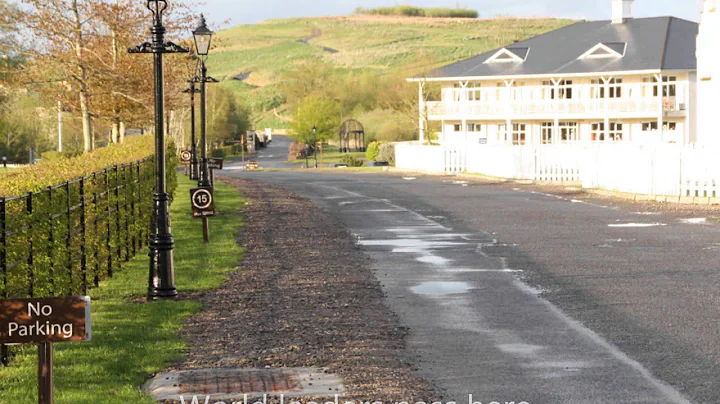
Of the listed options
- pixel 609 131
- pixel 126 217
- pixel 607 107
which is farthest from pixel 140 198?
pixel 609 131

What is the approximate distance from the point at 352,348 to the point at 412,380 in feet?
4.86

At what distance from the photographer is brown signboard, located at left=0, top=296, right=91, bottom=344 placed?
21.5ft

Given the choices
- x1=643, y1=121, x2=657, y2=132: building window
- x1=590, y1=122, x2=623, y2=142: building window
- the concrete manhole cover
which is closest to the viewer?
the concrete manhole cover

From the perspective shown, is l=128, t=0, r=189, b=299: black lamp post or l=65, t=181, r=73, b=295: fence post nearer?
l=65, t=181, r=73, b=295: fence post

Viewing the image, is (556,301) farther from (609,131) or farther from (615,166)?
(609,131)

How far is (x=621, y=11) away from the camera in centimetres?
8031

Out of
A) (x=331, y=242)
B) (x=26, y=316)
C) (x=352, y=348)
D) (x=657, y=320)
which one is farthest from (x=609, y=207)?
(x=26, y=316)

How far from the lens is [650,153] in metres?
32.6

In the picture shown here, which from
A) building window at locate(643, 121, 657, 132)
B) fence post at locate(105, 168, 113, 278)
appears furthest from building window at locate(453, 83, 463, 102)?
fence post at locate(105, 168, 113, 278)

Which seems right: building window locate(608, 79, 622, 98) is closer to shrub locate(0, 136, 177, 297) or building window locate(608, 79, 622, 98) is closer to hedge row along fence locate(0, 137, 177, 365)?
shrub locate(0, 136, 177, 297)

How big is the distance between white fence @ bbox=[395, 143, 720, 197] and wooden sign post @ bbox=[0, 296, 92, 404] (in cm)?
2585

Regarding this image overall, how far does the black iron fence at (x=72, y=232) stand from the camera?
10.4 metres

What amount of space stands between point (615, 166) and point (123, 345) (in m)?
26.6

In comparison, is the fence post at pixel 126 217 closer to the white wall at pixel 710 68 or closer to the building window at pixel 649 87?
the white wall at pixel 710 68
